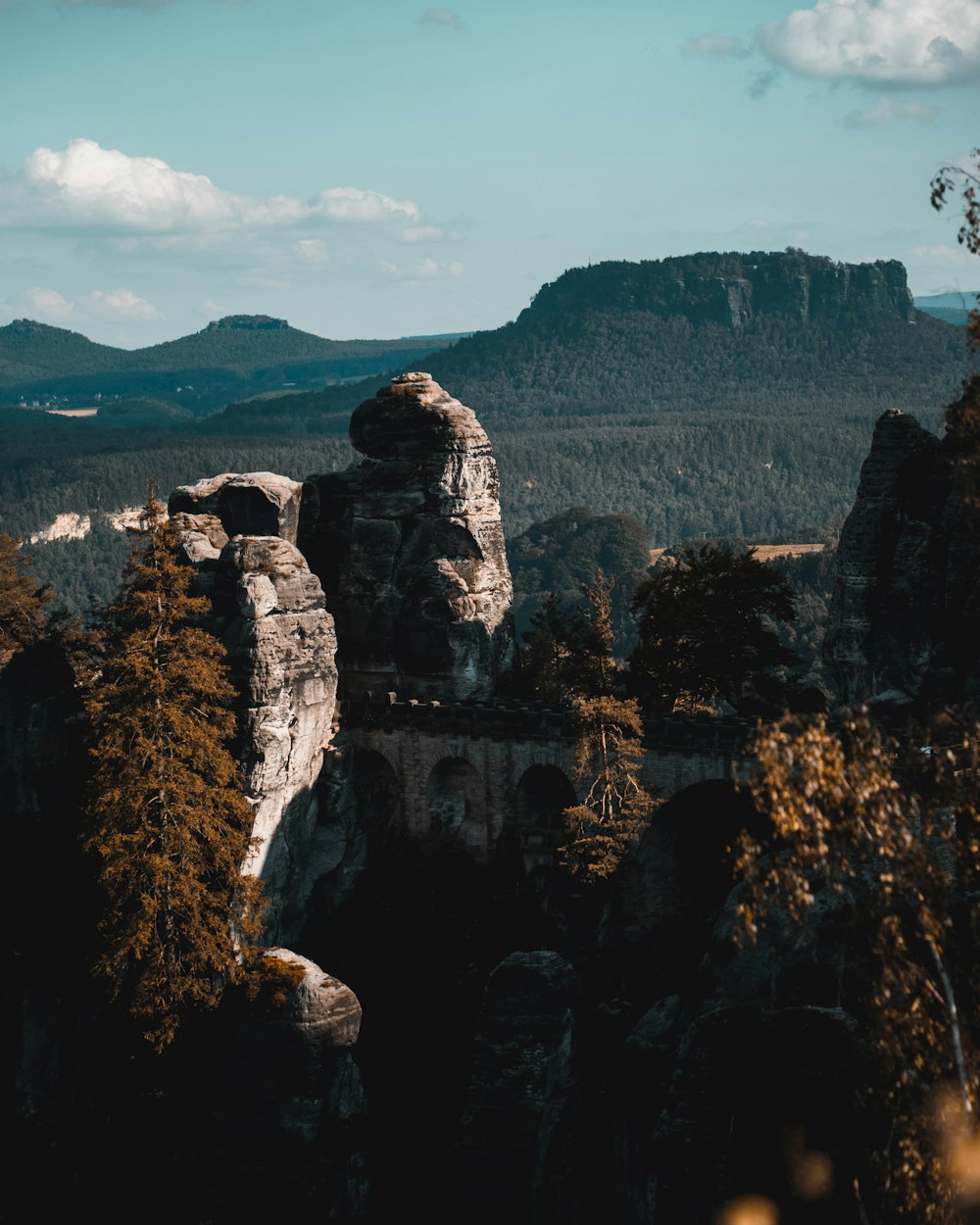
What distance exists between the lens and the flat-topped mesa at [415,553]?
53062 millimetres

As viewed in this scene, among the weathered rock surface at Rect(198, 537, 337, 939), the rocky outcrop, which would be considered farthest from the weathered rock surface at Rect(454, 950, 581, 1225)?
the rocky outcrop

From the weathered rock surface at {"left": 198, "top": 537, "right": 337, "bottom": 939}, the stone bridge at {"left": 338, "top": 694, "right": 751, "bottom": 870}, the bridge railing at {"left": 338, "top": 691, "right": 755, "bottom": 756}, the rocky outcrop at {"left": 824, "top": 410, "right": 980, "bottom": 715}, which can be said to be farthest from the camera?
the stone bridge at {"left": 338, "top": 694, "right": 751, "bottom": 870}

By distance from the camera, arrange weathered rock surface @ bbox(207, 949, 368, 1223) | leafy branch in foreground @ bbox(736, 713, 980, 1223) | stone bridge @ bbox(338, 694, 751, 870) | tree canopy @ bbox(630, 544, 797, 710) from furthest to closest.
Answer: tree canopy @ bbox(630, 544, 797, 710)
stone bridge @ bbox(338, 694, 751, 870)
weathered rock surface @ bbox(207, 949, 368, 1223)
leafy branch in foreground @ bbox(736, 713, 980, 1223)

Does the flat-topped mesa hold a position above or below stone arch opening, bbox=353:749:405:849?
above

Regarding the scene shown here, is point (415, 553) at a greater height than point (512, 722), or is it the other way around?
point (415, 553)

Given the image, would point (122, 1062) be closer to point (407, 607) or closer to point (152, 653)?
point (152, 653)

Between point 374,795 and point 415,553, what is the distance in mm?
8031

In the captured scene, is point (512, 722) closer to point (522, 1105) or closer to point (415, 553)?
point (415, 553)

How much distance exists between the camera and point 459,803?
5034cm

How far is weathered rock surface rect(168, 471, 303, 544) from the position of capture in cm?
5372

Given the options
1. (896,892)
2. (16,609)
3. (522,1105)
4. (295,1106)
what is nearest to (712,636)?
(522,1105)

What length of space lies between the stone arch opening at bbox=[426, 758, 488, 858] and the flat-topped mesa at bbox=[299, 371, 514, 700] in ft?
11.1

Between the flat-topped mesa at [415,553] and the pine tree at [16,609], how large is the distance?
371 inches

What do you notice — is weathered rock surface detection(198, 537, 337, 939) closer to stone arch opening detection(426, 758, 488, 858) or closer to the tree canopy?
stone arch opening detection(426, 758, 488, 858)
